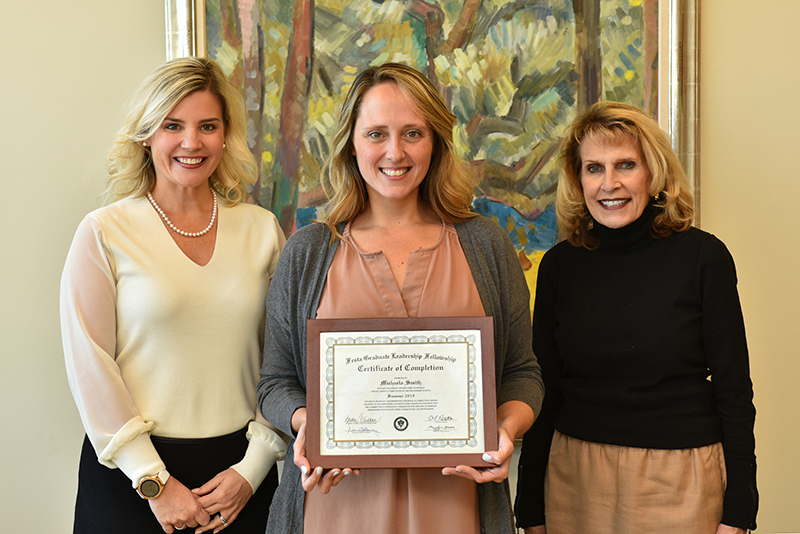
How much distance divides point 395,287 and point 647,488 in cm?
89

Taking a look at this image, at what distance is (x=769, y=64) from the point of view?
7.64 feet

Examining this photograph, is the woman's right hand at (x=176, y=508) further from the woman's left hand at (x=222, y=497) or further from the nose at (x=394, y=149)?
the nose at (x=394, y=149)

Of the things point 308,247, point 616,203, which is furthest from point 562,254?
point 308,247

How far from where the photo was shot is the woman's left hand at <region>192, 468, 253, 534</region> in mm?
1628

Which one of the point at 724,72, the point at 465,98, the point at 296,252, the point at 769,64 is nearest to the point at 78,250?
the point at 296,252

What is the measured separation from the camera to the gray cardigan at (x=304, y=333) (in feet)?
4.90

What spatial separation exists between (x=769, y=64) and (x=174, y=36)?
2.12m

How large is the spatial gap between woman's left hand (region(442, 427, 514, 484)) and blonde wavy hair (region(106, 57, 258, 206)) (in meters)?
1.01

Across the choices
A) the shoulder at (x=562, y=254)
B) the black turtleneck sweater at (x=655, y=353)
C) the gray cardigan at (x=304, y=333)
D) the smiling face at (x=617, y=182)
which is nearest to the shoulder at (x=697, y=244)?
the black turtleneck sweater at (x=655, y=353)

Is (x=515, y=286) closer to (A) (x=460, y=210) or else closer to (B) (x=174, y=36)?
(A) (x=460, y=210)

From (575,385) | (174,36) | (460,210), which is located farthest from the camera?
(174,36)

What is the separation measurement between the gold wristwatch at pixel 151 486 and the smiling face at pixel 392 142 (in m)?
0.90
